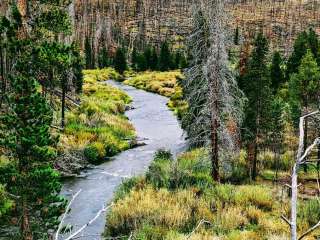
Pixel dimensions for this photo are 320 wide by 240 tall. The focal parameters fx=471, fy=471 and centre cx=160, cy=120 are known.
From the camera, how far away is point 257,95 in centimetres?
2728

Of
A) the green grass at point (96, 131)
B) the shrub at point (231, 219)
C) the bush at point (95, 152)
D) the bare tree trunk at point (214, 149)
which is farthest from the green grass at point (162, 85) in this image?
the shrub at point (231, 219)

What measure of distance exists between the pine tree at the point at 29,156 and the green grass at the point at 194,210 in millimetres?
2996

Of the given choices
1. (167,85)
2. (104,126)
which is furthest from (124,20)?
(104,126)

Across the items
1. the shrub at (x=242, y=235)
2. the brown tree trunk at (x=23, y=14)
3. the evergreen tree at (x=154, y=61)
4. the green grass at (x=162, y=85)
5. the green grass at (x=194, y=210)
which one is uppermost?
the brown tree trunk at (x=23, y=14)

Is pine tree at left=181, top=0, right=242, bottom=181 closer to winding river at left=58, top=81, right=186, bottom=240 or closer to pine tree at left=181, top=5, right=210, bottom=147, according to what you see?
pine tree at left=181, top=5, right=210, bottom=147

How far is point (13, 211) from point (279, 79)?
37732 mm

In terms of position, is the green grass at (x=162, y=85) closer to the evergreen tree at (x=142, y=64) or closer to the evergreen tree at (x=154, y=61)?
the evergreen tree at (x=154, y=61)

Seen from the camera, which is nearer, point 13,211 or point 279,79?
point 13,211

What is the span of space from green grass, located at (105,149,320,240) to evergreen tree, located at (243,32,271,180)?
6.62 meters

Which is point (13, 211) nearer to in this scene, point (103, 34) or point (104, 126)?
point (104, 126)

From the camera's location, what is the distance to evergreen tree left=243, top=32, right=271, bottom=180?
2688 centimetres

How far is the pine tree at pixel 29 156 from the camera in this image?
538 inches

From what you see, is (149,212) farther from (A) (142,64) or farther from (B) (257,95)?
(A) (142,64)

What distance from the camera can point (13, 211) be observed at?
17172mm
